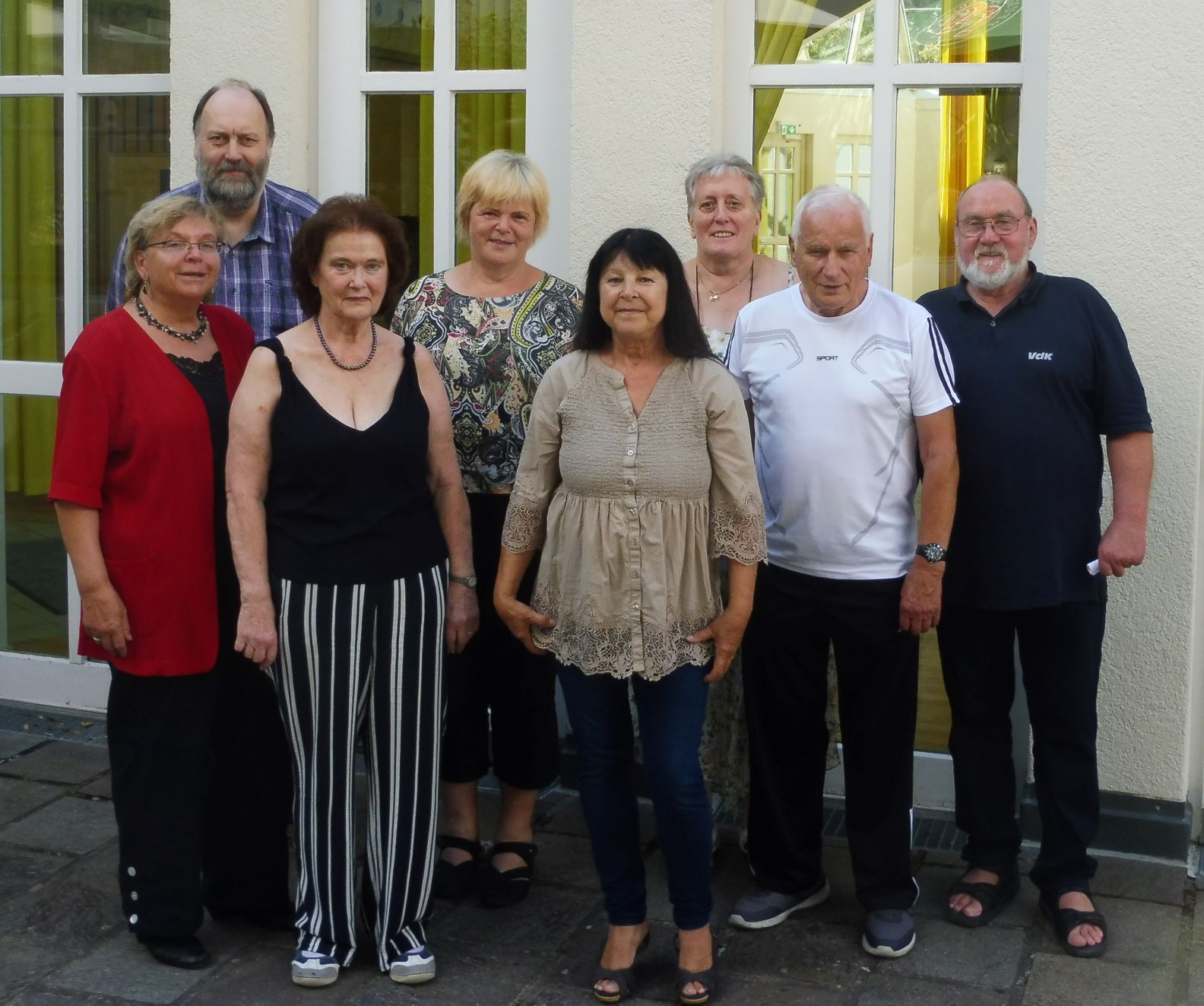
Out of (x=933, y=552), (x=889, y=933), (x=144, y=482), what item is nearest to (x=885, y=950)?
(x=889, y=933)

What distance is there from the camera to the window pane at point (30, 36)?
545cm

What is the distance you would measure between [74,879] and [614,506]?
6.43 feet

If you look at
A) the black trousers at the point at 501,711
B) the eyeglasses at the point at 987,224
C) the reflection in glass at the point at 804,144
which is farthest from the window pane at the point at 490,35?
the black trousers at the point at 501,711

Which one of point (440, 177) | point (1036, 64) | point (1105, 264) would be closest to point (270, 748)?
point (440, 177)

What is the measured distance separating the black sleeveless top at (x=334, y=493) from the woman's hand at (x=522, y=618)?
235mm

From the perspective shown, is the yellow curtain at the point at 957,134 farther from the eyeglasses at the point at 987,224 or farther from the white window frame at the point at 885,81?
the eyeglasses at the point at 987,224

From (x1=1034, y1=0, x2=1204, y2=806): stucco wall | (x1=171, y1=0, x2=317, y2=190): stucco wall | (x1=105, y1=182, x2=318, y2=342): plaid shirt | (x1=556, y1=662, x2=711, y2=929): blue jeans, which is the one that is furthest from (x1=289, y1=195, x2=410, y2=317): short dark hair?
(x1=1034, y1=0, x2=1204, y2=806): stucco wall

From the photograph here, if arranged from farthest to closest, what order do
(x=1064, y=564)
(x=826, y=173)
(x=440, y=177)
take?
(x=440, y=177) → (x=826, y=173) → (x=1064, y=564)

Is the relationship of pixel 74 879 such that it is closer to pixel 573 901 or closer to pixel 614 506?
pixel 573 901

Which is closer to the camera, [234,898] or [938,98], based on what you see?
[234,898]

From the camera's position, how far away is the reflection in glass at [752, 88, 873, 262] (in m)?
4.59

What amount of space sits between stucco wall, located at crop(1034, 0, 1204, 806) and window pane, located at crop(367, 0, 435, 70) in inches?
79.4

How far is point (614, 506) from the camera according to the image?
3320 mm

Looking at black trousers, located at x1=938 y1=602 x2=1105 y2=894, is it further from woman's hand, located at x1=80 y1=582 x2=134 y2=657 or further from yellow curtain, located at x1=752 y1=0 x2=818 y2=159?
woman's hand, located at x1=80 y1=582 x2=134 y2=657
